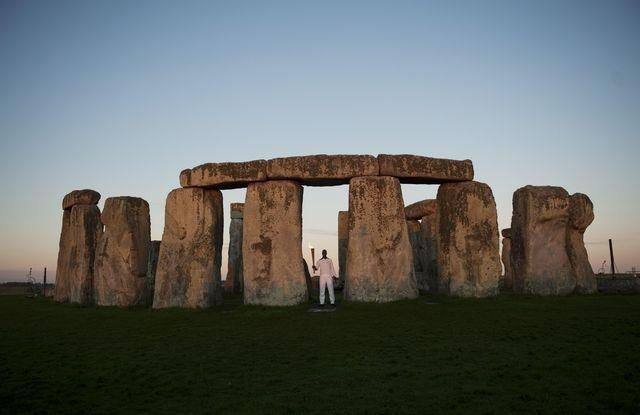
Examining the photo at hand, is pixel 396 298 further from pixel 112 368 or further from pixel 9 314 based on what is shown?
pixel 9 314

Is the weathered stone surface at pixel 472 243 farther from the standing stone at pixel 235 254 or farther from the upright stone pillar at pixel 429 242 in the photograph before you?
the standing stone at pixel 235 254

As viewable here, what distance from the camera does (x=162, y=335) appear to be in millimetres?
9469

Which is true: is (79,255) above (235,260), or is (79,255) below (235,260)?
above

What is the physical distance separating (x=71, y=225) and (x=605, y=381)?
15.6 m

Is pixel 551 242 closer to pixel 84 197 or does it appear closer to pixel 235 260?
pixel 235 260

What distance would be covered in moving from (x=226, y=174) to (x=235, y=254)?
7888mm

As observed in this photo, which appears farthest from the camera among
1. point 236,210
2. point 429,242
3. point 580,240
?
point 236,210

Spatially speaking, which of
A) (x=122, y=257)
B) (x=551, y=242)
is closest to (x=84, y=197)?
(x=122, y=257)

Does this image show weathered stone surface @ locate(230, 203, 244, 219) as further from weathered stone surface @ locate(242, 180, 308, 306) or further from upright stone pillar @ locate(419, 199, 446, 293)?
weathered stone surface @ locate(242, 180, 308, 306)

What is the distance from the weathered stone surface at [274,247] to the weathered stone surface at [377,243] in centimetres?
132

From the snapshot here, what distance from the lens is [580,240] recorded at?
48.8 ft

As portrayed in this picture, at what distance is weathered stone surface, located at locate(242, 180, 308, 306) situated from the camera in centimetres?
1315

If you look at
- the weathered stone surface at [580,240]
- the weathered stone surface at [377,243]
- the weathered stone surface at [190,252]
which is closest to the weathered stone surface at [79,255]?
the weathered stone surface at [190,252]

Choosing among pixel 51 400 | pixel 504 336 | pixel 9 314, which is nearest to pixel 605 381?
pixel 504 336
